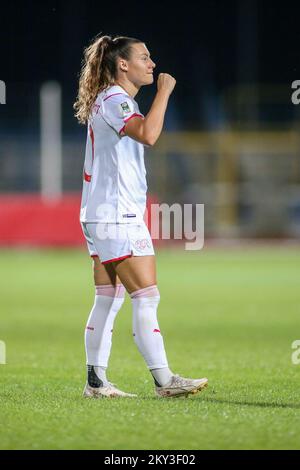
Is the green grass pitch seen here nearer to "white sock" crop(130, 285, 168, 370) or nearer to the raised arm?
"white sock" crop(130, 285, 168, 370)

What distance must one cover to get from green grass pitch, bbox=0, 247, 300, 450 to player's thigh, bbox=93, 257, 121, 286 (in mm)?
764

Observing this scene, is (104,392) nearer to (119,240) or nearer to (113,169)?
(119,240)

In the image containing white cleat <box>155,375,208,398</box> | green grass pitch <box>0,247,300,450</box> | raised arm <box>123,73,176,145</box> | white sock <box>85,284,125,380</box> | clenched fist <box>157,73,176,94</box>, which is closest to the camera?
green grass pitch <box>0,247,300,450</box>

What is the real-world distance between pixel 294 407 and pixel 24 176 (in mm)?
27145

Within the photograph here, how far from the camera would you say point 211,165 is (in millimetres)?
34562

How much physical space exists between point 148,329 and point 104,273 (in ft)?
1.67

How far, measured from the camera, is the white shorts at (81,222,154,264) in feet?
21.0

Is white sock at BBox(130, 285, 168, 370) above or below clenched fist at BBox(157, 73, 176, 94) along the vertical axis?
below

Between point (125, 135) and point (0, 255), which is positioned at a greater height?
point (125, 135)

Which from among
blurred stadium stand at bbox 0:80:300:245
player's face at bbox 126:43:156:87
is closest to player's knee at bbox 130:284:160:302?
player's face at bbox 126:43:156:87

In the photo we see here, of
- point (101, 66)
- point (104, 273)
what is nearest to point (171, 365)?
point (104, 273)

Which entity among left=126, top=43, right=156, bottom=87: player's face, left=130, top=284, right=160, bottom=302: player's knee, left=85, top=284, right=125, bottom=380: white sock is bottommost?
left=85, top=284, right=125, bottom=380: white sock
